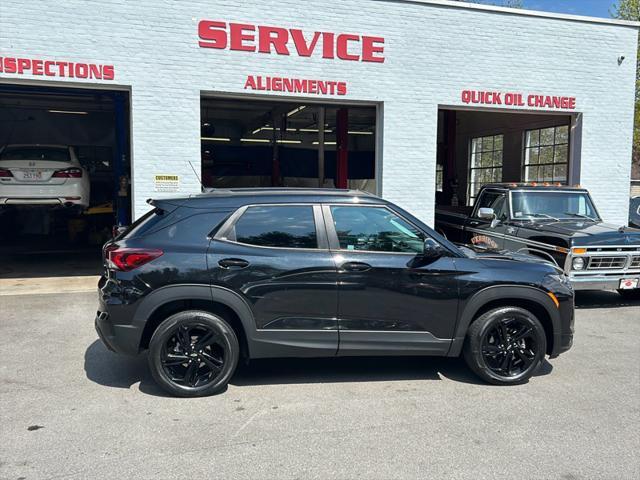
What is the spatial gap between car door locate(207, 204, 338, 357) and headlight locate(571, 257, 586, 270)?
15.7 feet

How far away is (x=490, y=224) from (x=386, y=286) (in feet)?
18.1

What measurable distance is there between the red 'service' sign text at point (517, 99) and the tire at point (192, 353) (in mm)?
8549

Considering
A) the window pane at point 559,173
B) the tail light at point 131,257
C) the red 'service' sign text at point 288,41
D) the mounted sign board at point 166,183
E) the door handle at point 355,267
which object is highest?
the red 'service' sign text at point 288,41

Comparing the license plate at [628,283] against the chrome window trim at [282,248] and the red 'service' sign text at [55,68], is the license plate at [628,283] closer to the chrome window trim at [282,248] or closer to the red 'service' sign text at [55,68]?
the chrome window trim at [282,248]

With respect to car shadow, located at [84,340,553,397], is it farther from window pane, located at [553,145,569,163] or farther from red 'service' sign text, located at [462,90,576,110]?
window pane, located at [553,145,569,163]

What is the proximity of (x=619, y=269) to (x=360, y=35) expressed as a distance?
620cm

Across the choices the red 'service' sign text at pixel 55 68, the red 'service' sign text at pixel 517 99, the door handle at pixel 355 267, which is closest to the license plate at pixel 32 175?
the red 'service' sign text at pixel 55 68

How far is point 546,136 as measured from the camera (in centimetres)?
1669

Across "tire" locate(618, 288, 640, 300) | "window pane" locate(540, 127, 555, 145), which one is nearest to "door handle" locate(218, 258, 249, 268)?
"tire" locate(618, 288, 640, 300)

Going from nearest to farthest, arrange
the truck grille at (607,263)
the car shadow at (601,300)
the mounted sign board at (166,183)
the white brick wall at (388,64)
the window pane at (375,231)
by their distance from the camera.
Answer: the window pane at (375,231) < the truck grille at (607,263) < the car shadow at (601,300) < the white brick wall at (388,64) < the mounted sign board at (166,183)

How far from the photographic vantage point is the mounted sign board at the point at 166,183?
9828 millimetres

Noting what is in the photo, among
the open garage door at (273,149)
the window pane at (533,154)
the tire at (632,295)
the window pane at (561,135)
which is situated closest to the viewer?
the tire at (632,295)

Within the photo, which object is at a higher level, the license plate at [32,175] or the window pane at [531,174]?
the window pane at [531,174]

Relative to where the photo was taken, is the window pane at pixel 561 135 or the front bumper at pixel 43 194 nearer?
the front bumper at pixel 43 194
